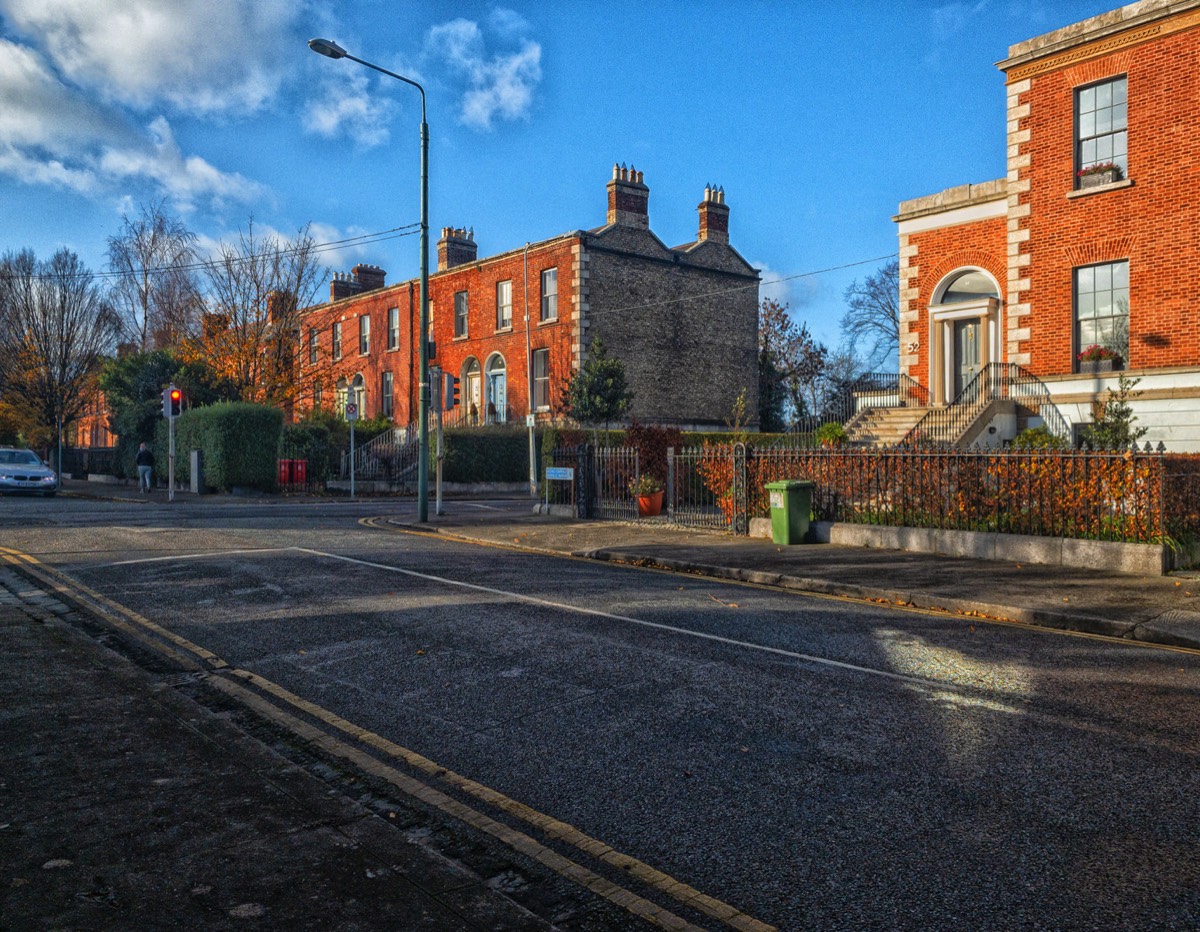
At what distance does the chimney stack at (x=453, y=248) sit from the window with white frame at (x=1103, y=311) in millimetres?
29435

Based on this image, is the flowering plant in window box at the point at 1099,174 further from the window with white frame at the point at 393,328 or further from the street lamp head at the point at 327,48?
the window with white frame at the point at 393,328

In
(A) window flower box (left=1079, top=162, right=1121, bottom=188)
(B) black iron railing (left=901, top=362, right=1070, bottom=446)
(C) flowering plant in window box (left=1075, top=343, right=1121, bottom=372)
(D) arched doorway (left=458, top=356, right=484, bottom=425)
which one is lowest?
(B) black iron railing (left=901, top=362, right=1070, bottom=446)

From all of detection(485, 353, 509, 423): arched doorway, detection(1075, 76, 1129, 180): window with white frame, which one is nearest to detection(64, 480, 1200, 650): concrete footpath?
detection(1075, 76, 1129, 180): window with white frame

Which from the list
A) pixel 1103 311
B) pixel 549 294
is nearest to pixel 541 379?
pixel 549 294

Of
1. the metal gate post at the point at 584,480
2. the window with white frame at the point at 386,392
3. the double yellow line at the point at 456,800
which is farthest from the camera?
the window with white frame at the point at 386,392

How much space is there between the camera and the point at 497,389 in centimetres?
4134

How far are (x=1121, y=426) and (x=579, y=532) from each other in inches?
440

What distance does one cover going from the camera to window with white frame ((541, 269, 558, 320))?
126 feet

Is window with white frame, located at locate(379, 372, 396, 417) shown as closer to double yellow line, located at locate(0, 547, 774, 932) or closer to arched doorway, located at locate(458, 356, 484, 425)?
arched doorway, located at locate(458, 356, 484, 425)

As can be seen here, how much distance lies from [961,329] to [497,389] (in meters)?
21.7

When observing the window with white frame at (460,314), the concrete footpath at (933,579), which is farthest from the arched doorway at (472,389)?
the concrete footpath at (933,579)

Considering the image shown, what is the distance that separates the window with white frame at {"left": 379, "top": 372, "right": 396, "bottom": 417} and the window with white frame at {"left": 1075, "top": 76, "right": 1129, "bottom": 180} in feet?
109

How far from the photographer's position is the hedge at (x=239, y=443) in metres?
29.0

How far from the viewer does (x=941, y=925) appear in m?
3.11
